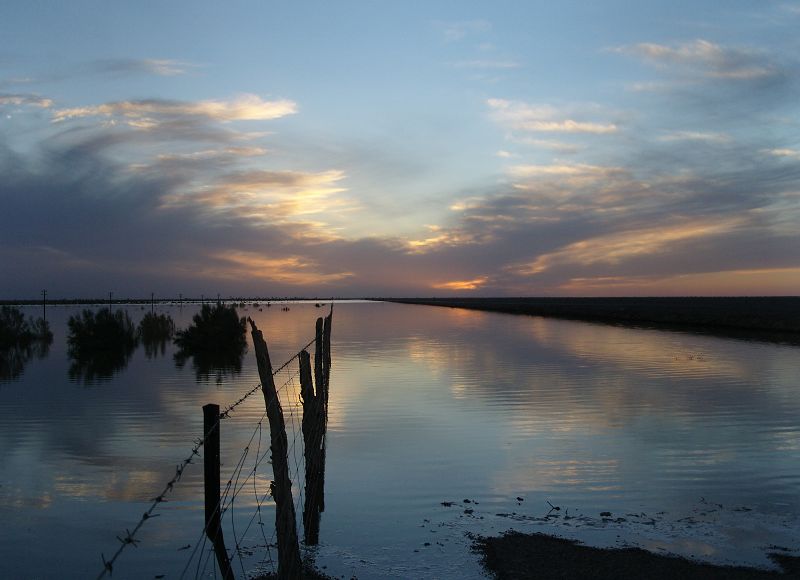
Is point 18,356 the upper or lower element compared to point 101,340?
lower

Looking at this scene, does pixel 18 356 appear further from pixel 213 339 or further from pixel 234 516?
pixel 234 516

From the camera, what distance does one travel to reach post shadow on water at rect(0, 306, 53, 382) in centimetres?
2836

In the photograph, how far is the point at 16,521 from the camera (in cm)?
871

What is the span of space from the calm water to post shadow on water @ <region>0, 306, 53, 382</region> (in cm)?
653

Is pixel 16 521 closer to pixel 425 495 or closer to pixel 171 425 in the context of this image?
pixel 425 495

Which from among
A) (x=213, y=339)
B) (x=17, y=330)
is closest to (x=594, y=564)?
(x=213, y=339)

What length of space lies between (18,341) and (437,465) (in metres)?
32.1

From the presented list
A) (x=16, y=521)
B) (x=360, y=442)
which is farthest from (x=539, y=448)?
(x=16, y=521)

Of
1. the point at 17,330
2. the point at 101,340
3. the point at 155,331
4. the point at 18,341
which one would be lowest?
the point at 18,341

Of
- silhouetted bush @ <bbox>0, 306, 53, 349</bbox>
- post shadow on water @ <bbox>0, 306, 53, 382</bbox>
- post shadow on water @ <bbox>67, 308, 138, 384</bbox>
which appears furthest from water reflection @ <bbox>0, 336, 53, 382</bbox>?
post shadow on water @ <bbox>67, 308, 138, 384</bbox>

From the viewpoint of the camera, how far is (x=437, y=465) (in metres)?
11.1

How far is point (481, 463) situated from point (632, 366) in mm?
15422

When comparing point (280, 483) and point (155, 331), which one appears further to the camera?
point (155, 331)

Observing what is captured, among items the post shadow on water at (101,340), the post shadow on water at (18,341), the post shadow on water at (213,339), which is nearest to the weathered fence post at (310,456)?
the post shadow on water at (18,341)
